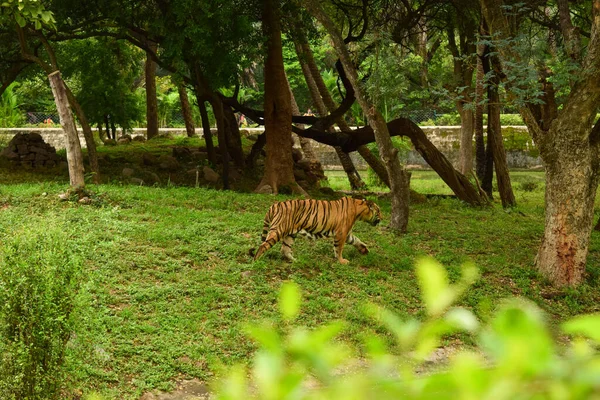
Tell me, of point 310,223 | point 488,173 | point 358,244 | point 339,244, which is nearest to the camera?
point 310,223

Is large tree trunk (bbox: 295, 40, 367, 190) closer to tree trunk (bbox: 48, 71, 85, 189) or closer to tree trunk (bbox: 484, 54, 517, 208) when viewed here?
tree trunk (bbox: 484, 54, 517, 208)

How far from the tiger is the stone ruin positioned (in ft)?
29.1

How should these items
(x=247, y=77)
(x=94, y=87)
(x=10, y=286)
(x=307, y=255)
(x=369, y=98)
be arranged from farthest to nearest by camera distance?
(x=247, y=77)
(x=94, y=87)
(x=369, y=98)
(x=307, y=255)
(x=10, y=286)

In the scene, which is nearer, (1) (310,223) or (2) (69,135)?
(1) (310,223)

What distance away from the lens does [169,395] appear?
682cm

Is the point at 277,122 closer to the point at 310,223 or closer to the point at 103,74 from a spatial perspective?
the point at 310,223

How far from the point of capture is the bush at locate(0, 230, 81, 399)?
600 centimetres

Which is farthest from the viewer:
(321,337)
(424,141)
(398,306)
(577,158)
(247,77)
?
(247,77)

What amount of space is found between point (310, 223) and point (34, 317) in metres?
4.84

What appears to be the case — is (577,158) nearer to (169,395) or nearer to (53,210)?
(169,395)

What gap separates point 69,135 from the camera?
1391cm

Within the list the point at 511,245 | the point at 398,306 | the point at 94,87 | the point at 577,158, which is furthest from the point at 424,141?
the point at 94,87

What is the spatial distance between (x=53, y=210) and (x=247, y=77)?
27.0 metres

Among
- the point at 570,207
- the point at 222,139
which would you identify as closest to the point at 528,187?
the point at 222,139
